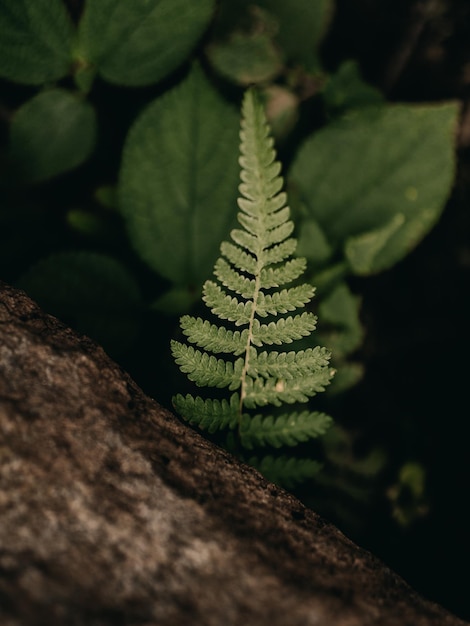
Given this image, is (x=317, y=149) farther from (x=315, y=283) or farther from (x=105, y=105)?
(x=105, y=105)

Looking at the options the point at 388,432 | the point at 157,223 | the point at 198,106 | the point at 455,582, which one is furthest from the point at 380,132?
the point at 455,582

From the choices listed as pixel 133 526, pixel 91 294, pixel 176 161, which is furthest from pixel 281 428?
pixel 176 161

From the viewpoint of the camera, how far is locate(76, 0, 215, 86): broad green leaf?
1.61 meters

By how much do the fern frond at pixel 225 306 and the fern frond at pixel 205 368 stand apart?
117mm

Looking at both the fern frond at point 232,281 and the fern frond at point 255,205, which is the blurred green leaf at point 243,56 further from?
the fern frond at point 232,281

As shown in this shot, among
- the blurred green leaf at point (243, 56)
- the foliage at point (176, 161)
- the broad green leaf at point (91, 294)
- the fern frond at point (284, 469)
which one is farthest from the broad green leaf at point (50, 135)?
the fern frond at point (284, 469)

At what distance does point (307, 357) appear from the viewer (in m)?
1.40

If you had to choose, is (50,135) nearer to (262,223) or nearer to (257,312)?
(262,223)

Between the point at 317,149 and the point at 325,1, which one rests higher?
the point at 325,1

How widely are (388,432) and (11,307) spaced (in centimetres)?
159

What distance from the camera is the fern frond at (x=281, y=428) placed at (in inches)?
59.2

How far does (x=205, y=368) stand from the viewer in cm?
143

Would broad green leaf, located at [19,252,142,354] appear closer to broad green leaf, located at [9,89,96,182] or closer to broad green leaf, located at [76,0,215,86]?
broad green leaf, located at [9,89,96,182]

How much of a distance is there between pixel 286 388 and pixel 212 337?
24 cm
